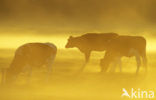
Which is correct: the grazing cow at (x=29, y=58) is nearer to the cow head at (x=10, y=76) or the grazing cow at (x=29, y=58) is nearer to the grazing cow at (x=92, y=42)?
the cow head at (x=10, y=76)

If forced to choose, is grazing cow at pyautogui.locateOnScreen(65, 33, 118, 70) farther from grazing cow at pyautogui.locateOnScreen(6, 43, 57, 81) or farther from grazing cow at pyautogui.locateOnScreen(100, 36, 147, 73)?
grazing cow at pyautogui.locateOnScreen(6, 43, 57, 81)

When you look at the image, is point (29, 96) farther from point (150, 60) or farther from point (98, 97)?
point (150, 60)

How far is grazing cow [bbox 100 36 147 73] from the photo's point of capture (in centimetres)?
2309

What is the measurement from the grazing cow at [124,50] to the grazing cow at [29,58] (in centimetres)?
322

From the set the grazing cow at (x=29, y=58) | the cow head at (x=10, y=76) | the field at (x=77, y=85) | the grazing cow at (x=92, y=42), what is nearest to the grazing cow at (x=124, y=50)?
the field at (x=77, y=85)

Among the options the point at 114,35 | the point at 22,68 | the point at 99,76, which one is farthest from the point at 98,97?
the point at 114,35

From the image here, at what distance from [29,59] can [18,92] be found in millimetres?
2020

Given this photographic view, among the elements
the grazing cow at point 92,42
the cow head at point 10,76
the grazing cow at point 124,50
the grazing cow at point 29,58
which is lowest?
the cow head at point 10,76

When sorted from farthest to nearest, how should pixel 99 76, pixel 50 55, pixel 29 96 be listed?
pixel 99 76, pixel 50 55, pixel 29 96

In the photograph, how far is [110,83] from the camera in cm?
1981

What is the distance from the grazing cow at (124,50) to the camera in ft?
75.8

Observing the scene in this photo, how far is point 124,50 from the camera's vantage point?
23234mm

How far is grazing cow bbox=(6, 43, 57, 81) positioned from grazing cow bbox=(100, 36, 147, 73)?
10.6ft

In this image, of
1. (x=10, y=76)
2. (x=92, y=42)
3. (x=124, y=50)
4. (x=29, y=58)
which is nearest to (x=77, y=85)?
(x=29, y=58)
